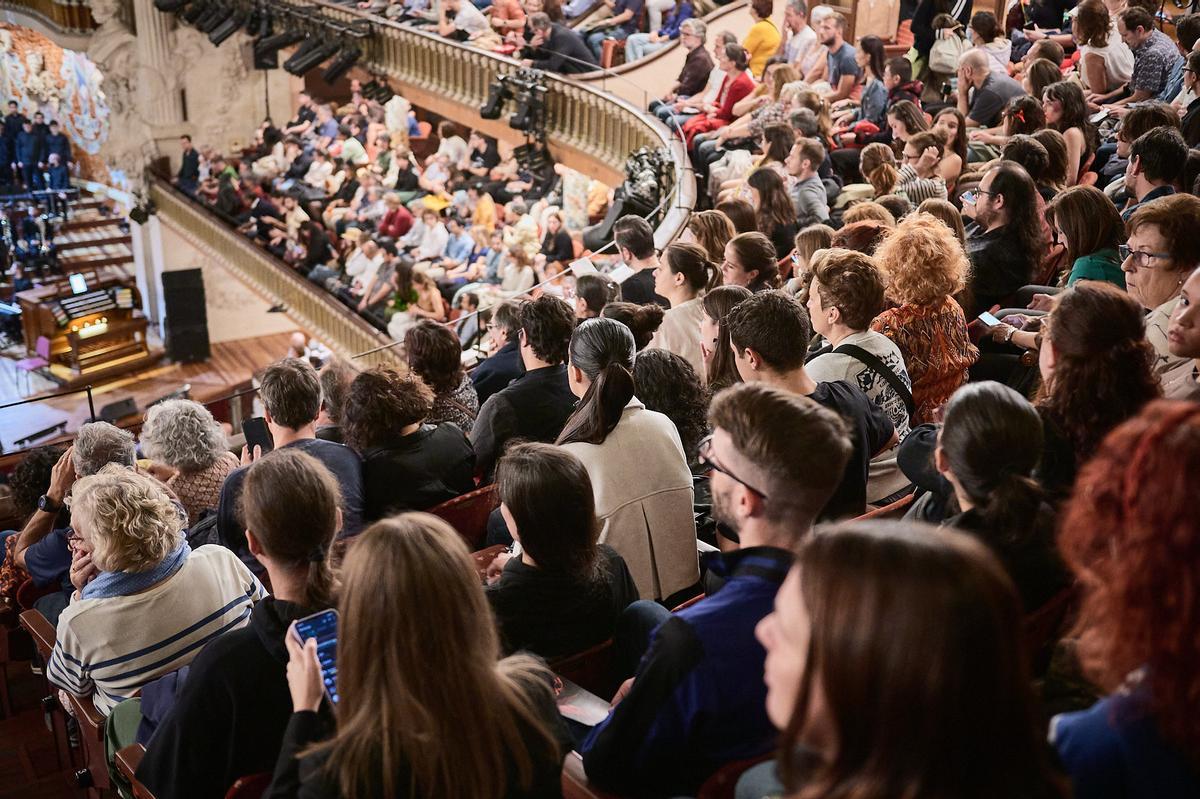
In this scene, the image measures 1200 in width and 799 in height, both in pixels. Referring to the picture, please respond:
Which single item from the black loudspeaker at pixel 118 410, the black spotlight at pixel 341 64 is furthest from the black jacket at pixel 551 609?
the black spotlight at pixel 341 64

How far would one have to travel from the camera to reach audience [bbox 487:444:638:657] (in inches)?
84.4

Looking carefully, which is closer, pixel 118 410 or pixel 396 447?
pixel 396 447

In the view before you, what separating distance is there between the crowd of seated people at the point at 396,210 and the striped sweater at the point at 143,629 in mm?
4613

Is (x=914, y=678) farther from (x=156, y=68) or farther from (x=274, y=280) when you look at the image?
(x=156, y=68)

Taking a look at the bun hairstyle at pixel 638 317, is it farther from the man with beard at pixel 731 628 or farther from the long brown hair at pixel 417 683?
the long brown hair at pixel 417 683

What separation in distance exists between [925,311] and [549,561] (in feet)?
5.89

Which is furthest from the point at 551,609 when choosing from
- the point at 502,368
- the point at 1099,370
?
the point at 502,368

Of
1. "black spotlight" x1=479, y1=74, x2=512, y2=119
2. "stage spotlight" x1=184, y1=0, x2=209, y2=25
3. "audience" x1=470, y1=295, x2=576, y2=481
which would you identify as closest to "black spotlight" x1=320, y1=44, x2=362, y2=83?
"black spotlight" x1=479, y1=74, x2=512, y2=119

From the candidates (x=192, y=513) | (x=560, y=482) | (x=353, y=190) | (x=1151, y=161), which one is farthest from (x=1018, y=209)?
(x=353, y=190)

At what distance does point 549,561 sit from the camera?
2.18 meters

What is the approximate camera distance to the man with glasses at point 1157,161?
14.0 feet

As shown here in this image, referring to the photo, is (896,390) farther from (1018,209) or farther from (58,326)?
(58,326)

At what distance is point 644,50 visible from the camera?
11.1 meters

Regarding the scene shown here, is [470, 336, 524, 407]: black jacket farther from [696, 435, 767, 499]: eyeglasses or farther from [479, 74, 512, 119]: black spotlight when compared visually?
[479, 74, 512, 119]: black spotlight
